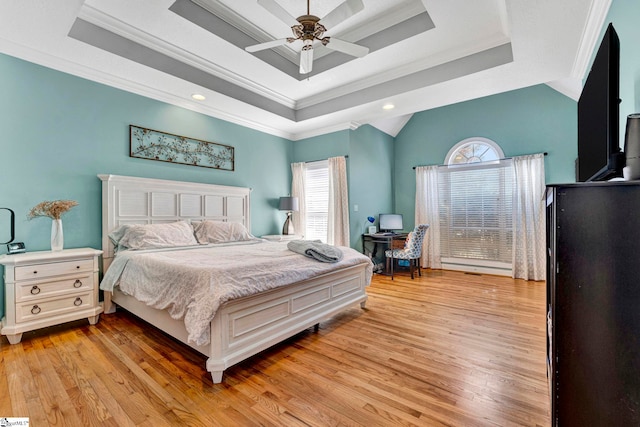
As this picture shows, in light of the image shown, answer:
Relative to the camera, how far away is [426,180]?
581 cm

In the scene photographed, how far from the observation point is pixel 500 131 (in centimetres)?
515

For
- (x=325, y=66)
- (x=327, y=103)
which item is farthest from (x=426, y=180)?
(x=325, y=66)

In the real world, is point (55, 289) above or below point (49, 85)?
below

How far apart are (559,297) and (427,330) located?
1800 mm

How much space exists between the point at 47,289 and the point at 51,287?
0.03 meters

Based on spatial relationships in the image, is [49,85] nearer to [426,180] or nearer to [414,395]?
[414,395]

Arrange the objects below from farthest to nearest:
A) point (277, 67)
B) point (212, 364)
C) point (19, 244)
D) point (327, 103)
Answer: point (327, 103)
point (277, 67)
point (19, 244)
point (212, 364)

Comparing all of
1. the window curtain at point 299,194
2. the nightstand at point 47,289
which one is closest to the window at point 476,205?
the window curtain at point 299,194

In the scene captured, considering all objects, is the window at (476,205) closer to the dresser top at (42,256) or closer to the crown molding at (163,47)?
the crown molding at (163,47)

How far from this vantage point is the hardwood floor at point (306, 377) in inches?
62.5

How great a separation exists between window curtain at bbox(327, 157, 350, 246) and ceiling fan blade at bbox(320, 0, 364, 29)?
2729mm

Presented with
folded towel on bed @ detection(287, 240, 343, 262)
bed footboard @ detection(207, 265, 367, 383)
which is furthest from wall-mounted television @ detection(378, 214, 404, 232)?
folded towel on bed @ detection(287, 240, 343, 262)

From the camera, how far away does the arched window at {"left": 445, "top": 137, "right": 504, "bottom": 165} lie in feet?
17.1

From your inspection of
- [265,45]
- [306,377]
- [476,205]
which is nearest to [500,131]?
[476,205]
